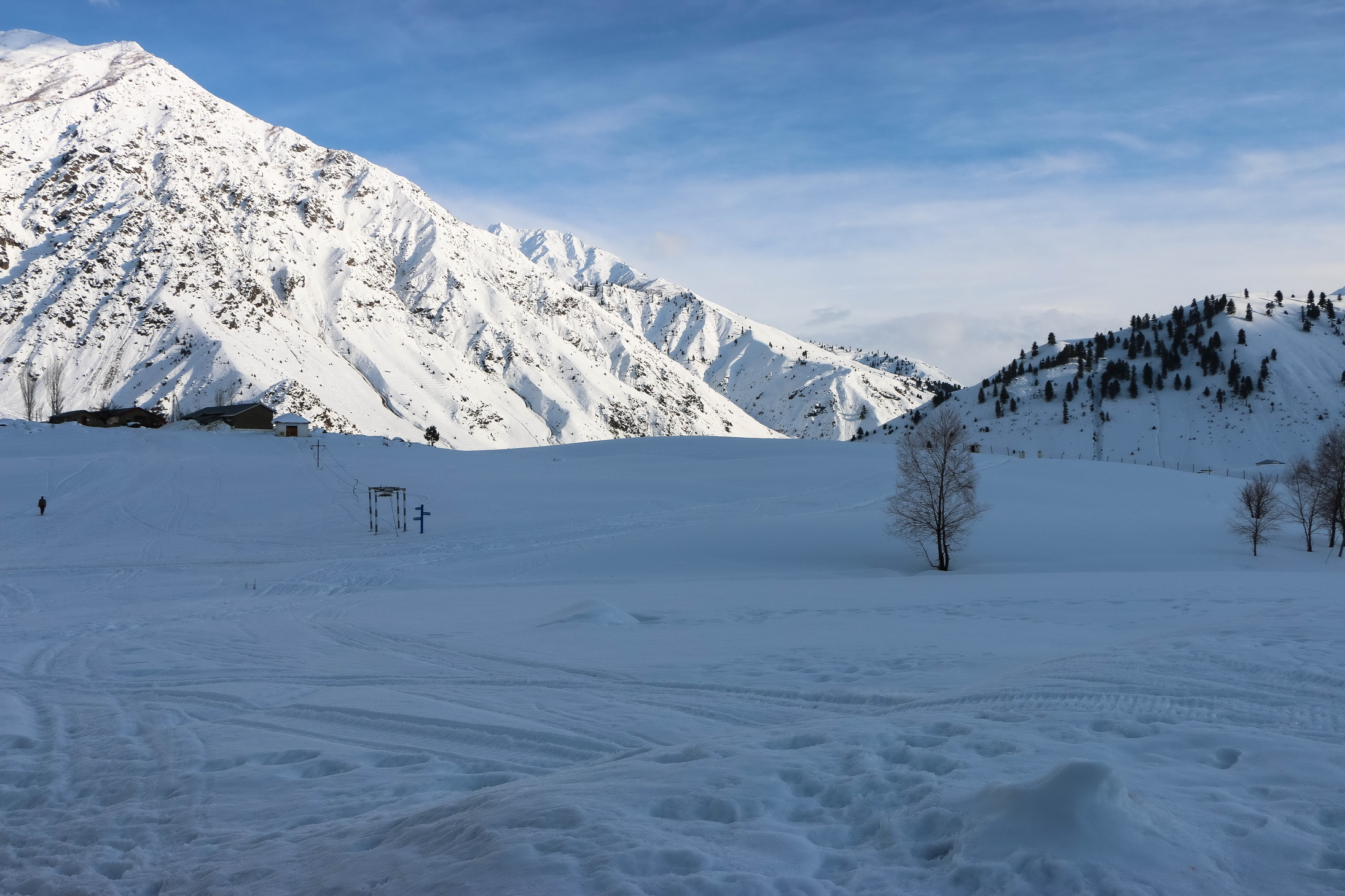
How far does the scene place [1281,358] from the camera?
136 m

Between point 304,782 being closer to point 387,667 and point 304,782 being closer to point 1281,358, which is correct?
point 387,667

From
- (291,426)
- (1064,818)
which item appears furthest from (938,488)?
(291,426)

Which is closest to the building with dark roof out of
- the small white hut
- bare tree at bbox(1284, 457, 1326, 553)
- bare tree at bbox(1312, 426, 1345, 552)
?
the small white hut

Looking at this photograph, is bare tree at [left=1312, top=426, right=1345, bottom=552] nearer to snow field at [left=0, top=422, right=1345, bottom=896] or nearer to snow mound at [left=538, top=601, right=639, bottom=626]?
snow field at [left=0, top=422, right=1345, bottom=896]

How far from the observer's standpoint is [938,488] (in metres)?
29.6

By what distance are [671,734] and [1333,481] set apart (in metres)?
45.5

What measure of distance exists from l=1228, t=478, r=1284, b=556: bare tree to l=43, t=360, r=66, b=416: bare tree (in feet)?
521

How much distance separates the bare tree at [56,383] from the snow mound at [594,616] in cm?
14966

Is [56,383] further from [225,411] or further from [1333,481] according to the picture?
[1333,481]

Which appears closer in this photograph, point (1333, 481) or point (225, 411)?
point (1333, 481)

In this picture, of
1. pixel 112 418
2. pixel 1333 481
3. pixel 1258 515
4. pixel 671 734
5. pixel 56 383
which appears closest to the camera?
pixel 671 734

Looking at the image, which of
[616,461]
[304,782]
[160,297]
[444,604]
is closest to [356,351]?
[160,297]

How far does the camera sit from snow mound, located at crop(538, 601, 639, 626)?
1519 cm

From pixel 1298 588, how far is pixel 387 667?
764 inches
